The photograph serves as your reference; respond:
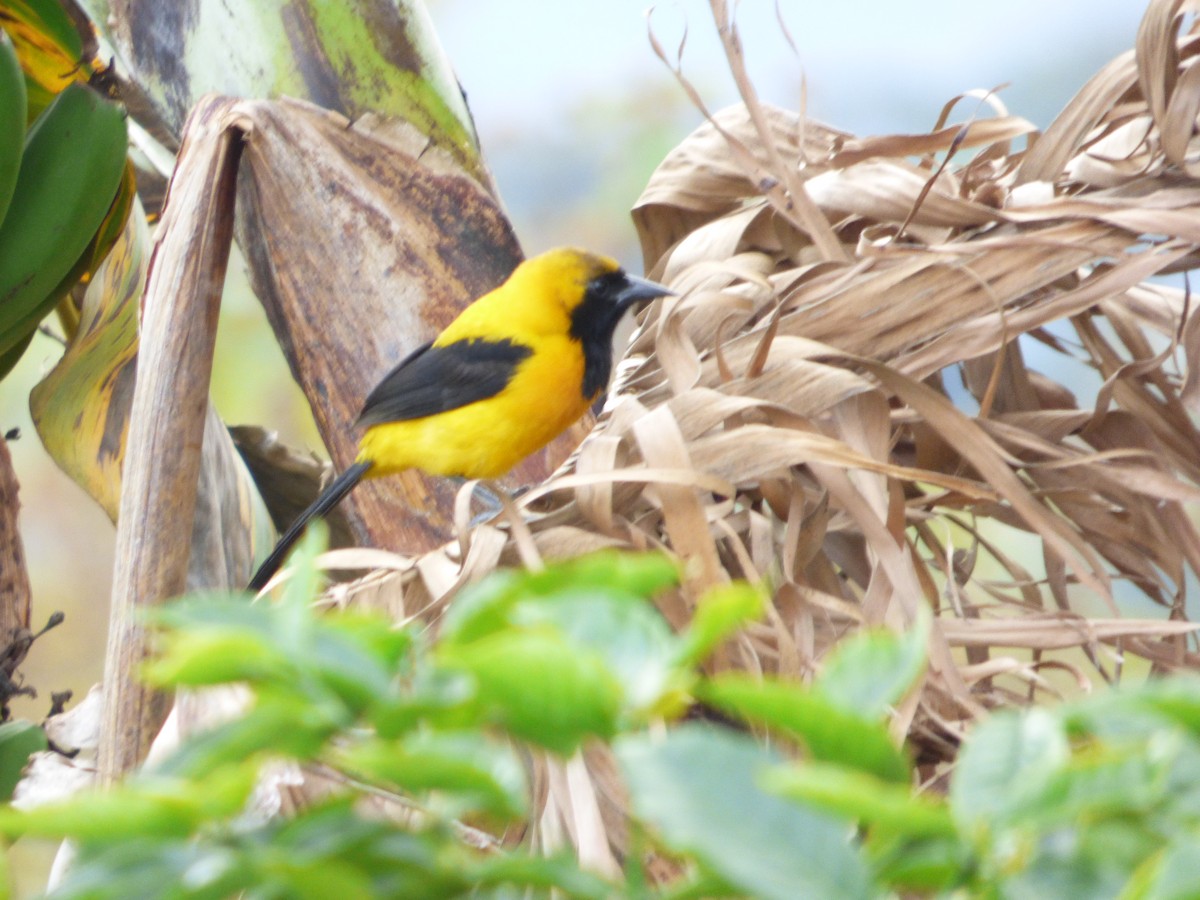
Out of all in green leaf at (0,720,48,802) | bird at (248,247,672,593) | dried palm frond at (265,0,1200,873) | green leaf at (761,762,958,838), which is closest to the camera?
green leaf at (761,762,958,838)

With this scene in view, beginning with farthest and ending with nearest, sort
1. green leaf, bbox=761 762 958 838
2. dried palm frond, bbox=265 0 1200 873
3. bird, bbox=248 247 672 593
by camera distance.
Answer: bird, bbox=248 247 672 593 < dried palm frond, bbox=265 0 1200 873 < green leaf, bbox=761 762 958 838

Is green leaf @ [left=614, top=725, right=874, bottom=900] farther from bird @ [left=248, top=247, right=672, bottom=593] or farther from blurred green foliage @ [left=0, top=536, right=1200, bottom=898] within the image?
bird @ [left=248, top=247, right=672, bottom=593]

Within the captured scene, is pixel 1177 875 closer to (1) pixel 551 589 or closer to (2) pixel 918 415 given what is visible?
(1) pixel 551 589

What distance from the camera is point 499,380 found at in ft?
3.91

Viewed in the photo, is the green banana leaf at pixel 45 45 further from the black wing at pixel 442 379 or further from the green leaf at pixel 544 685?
the green leaf at pixel 544 685

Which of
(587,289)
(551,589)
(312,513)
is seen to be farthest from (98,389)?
(551,589)

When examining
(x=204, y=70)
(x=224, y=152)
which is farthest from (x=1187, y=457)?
(x=204, y=70)

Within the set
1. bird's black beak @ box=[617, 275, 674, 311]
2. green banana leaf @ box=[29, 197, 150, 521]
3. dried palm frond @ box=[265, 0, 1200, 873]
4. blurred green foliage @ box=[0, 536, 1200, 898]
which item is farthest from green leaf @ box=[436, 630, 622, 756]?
bird's black beak @ box=[617, 275, 674, 311]

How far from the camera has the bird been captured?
941 millimetres

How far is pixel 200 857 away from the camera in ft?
0.51

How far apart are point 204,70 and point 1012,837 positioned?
3.03 ft

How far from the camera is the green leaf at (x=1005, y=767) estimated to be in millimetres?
141

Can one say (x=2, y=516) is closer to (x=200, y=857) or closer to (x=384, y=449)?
(x=384, y=449)

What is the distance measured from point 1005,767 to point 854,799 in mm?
33
